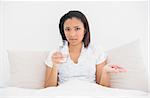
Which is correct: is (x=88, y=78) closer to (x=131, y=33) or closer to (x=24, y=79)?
(x=24, y=79)

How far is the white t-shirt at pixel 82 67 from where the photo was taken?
1563mm

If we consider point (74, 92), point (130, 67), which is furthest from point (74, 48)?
point (74, 92)

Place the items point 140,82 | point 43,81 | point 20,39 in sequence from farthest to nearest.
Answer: point 20,39
point 43,81
point 140,82

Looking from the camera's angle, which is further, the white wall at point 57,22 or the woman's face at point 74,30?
the white wall at point 57,22

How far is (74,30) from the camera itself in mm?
1547

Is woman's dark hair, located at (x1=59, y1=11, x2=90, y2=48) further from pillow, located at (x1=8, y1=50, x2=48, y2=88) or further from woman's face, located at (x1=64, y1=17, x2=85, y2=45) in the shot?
pillow, located at (x1=8, y1=50, x2=48, y2=88)

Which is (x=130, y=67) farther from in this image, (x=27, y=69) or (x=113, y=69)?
(x=27, y=69)

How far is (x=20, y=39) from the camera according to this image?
1941 millimetres

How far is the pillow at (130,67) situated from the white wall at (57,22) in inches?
13.4

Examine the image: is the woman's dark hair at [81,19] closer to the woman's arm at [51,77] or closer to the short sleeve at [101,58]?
the short sleeve at [101,58]

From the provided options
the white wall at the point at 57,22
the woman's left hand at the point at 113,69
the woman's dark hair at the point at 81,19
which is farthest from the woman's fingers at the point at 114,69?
the white wall at the point at 57,22

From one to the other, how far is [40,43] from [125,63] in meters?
0.63

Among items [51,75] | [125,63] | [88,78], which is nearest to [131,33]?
[125,63]

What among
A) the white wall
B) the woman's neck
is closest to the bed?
the woman's neck
